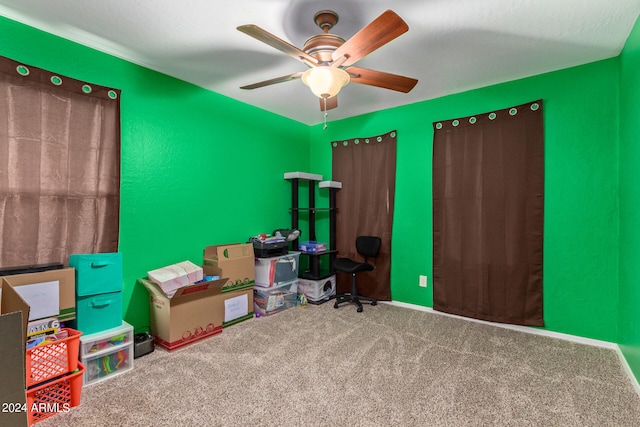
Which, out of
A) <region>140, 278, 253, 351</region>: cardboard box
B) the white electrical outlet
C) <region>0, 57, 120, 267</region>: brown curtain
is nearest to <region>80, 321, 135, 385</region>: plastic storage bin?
<region>140, 278, 253, 351</region>: cardboard box

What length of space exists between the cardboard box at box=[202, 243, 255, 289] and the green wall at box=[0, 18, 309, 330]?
5.2 inches

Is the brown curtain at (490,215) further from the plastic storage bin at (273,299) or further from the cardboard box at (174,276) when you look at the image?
the cardboard box at (174,276)

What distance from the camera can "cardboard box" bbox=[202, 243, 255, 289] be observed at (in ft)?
9.59

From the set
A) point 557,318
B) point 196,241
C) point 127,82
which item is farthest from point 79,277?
point 557,318

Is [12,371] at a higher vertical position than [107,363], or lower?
higher

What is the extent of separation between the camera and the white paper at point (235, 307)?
2898 mm

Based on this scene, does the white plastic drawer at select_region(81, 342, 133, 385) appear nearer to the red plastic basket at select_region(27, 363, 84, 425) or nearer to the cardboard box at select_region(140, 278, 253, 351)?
the red plastic basket at select_region(27, 363, 84, 425)

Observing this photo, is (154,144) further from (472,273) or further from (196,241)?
(472,273)

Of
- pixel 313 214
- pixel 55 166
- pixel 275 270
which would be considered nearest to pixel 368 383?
pixel 275 270

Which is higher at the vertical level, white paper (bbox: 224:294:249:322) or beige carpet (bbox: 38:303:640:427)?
white paper (bbox: 224:294:249:322)

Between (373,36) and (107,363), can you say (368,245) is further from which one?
(107,363)

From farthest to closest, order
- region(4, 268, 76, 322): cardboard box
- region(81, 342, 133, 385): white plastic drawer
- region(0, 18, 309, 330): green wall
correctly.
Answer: region(0, 18, 309, 330): green wall → region(81, 342, 133, 385): white plastic drawer → region(4, 268, 76, 322): cardboard box

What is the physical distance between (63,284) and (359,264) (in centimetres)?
255

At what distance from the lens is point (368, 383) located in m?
1.97
